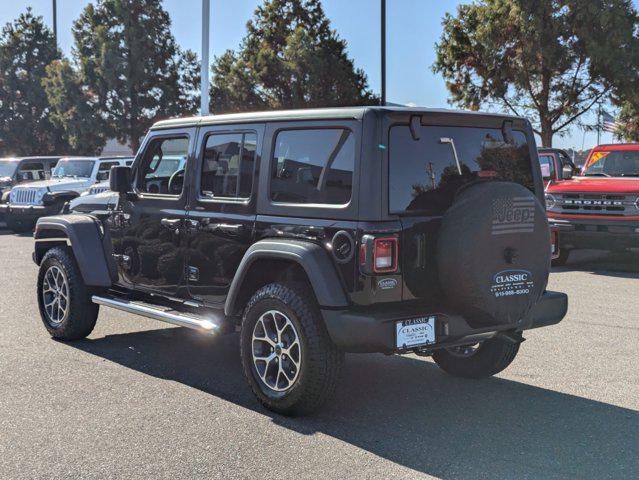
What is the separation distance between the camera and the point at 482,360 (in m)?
5.36

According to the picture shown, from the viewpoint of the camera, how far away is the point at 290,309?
441cm

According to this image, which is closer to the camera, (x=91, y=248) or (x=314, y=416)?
(x=314, y=416)

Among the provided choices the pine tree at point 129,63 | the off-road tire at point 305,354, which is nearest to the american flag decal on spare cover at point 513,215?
the off-road tire at point 305,354

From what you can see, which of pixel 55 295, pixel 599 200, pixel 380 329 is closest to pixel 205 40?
pixel 599 200

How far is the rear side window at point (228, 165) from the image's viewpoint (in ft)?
16.5

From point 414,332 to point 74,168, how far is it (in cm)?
1546

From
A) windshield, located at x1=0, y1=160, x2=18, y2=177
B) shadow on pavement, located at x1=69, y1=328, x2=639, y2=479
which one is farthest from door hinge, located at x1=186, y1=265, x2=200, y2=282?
windshield, located at x1=0, y1=160, x2=18, y2=177

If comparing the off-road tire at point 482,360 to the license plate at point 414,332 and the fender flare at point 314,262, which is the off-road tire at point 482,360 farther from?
the fender flare at point 314,262

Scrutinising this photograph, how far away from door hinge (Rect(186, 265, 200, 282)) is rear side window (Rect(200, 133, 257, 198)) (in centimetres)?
54

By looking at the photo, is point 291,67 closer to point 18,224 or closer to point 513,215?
point 18,224

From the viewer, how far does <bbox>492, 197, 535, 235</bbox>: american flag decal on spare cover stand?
13.9ft

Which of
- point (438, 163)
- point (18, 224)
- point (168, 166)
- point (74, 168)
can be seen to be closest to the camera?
point (438, 163)

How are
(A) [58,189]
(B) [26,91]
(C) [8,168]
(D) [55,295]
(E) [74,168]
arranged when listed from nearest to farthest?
→ (D) [55,295]
(A) [58,189]
(E) [74,168]
(C) [8,168]
(B) [26,91]

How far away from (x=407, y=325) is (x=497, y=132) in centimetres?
157
